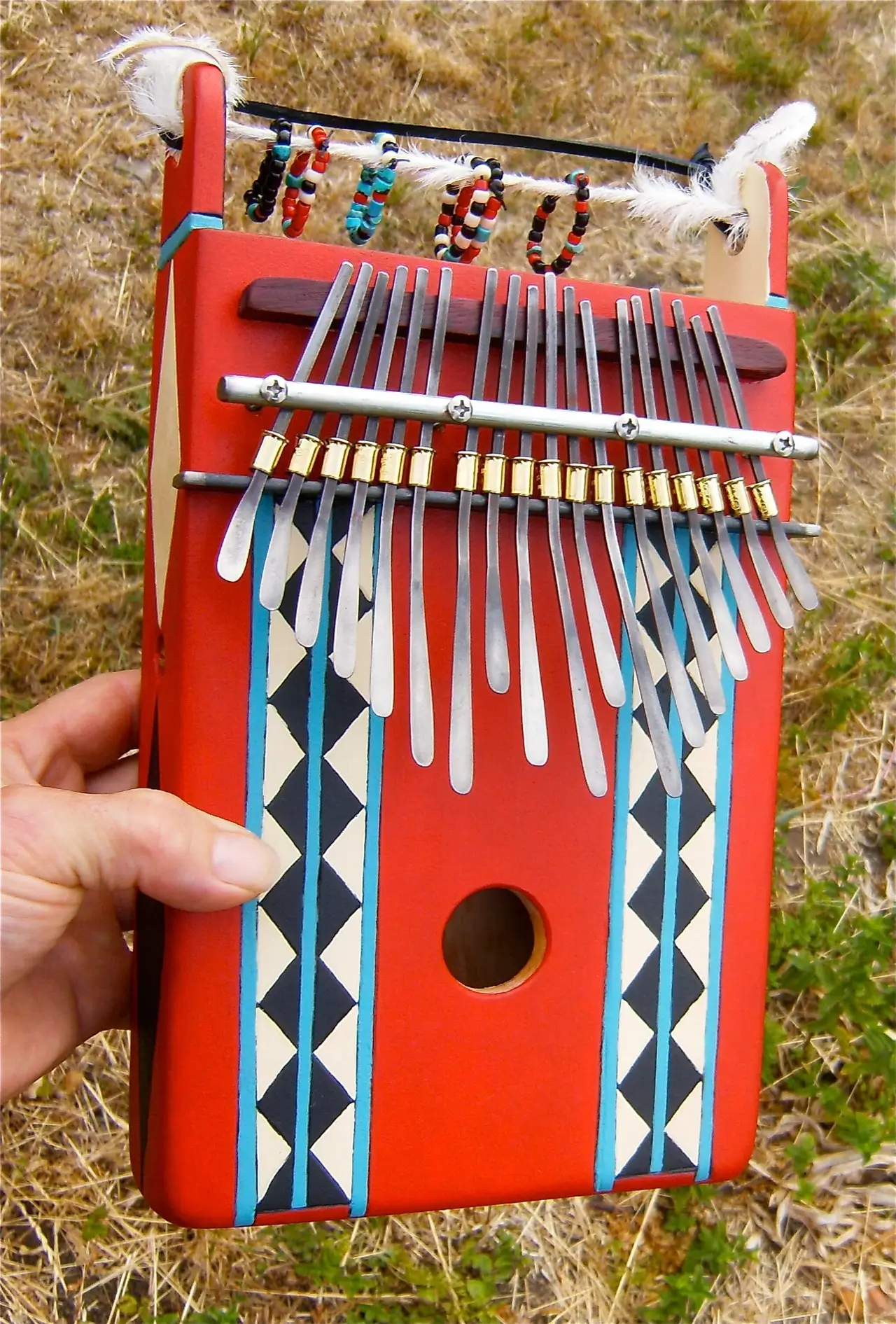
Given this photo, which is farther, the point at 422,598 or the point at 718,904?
the point at 718,904

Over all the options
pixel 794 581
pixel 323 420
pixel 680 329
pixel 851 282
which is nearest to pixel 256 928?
pixel 323 420

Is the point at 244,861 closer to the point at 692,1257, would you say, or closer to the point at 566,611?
the point at 566,611

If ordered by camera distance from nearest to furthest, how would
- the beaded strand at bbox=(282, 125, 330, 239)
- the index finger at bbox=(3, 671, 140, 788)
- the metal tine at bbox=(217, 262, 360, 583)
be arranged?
the metal tine at bbox=(217, 262, 360, 583) → the beaded strand at bbox=(282, 125, 330, 239) → the index finger at bbox=(3, 671, 140, 788)

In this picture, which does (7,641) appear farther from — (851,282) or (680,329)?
(851,282)

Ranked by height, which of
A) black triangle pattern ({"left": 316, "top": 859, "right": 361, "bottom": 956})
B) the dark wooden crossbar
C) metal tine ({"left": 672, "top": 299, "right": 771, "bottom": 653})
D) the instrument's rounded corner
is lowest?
black triangle pattern ({"left": 316, "top": 859, "right": 361, "bottom": 956})

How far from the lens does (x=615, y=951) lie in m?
1.09

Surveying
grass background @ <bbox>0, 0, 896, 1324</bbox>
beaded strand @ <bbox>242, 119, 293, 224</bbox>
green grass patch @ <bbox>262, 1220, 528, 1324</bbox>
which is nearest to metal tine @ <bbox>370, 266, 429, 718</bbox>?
beaded strand @ <bbox>242, 119, 293, 224</bbox>

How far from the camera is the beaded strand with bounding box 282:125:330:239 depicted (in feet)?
3.59

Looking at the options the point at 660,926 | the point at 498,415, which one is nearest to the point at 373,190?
the point at 498,415

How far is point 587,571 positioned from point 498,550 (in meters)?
0.09

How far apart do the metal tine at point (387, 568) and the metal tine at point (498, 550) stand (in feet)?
0.26

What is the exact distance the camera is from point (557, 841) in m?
1.07

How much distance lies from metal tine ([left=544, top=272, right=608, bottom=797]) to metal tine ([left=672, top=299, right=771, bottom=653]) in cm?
12

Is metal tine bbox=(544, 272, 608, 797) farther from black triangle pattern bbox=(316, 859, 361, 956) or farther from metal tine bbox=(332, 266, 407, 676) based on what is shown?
black triangle pattern bbox=(316, 859, 361, 956)
